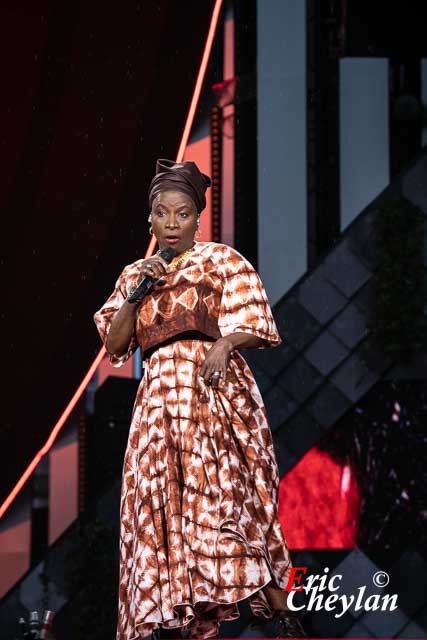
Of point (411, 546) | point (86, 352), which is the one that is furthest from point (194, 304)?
point (411, 546)

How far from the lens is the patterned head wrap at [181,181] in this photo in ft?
13.1

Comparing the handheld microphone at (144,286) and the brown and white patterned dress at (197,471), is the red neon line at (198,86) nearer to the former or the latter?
the brown and white patterned dress at (197,471)

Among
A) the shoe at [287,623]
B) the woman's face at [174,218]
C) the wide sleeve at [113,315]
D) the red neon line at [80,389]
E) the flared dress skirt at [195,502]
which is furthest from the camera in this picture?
the red neon line at [80,389]

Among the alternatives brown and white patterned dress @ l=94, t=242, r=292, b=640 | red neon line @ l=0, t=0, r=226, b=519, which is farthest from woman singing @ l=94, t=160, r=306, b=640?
red neon line @ l=0, t=0, r=226, b=519

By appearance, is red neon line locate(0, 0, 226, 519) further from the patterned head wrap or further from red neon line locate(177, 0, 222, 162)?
the patterned head wrap

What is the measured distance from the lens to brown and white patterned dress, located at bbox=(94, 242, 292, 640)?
3709mm

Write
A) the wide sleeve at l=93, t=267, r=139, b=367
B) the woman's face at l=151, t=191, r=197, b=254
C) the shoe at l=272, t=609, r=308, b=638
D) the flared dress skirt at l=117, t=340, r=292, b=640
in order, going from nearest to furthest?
the flared dress skirt at l=117, t=340, r=292, b=640 < the shoe at l=272, t=609, r=308, b=638 < the woman's face at l=151, t=191, r=197, b=254 < the wide sleeve at l=93, t=267, r=139, b=367

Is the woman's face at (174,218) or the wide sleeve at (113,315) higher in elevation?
the woman's face at (174,218)

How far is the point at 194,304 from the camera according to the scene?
394 cm

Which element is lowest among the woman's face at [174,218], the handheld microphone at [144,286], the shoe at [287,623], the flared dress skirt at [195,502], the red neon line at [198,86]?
the shoe at [287,623]

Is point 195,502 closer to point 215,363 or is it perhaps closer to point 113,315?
point 215,363

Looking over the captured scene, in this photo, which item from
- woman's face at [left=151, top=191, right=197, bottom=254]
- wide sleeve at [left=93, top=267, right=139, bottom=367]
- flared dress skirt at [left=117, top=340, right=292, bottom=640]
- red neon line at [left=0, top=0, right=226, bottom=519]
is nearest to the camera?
flared dress skirt at [left=117, top=340, right=292, bottom=640]

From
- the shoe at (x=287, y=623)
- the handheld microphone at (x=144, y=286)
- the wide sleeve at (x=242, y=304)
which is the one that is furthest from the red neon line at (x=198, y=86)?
the shoe at (x=287, y=623)

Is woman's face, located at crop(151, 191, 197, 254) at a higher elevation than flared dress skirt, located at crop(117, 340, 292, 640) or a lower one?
higher
